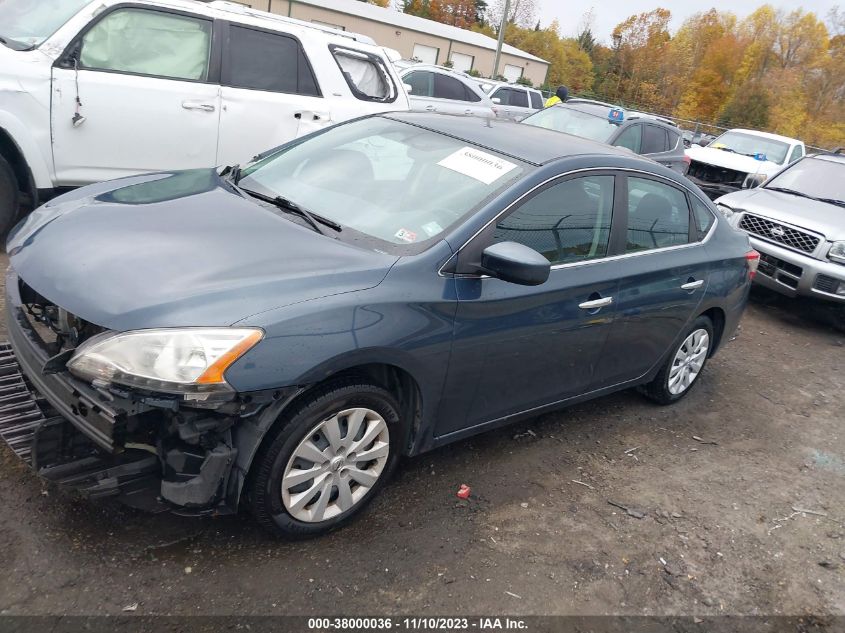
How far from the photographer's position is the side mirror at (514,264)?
297 centimetres

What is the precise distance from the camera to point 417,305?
292cm

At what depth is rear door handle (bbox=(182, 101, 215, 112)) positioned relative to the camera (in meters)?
5.88

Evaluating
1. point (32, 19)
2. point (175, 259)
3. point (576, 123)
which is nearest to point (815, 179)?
point (576, 123)

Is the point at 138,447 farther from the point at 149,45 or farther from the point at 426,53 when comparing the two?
the point at 426,53

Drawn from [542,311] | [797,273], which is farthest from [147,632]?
[797,273]

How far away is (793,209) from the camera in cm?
777

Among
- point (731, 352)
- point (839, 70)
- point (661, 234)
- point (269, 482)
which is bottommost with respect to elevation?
point (731, 352)

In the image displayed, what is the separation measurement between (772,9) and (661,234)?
251 feet

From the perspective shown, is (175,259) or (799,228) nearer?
(175,259)

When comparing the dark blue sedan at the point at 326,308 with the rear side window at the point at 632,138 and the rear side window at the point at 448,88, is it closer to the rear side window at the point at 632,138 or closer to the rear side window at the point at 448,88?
the rear side window at the point at 632,138

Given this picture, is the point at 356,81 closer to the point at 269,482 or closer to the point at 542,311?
the point at 542,311

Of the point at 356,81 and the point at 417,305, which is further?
the point at 356,81

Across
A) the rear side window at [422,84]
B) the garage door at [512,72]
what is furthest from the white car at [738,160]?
the garage door at [512,72]

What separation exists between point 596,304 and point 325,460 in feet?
5.59
